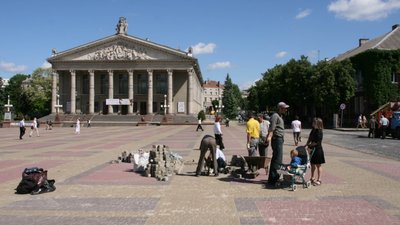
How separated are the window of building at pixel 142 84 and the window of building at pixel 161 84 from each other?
237 cm

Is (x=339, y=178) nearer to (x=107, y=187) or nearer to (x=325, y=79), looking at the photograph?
(x=107, y=187)

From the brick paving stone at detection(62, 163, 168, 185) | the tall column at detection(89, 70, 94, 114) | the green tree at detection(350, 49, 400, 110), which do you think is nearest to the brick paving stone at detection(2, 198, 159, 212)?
the brick paving stone at detection(62, 163, 168, 185)

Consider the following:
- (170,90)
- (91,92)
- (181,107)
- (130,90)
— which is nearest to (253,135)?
(170,90)

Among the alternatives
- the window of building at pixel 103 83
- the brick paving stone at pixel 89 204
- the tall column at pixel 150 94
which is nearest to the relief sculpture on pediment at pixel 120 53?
the tall column at pixel 150 94

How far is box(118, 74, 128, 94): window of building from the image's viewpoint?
301ft

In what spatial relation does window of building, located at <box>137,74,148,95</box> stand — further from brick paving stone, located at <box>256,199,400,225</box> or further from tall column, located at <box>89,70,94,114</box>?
brick paving stone, located at <box>256,199,400,225</box>

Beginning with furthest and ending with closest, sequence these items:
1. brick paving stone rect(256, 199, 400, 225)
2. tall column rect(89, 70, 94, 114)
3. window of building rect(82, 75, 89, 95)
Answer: window of building rect(82, 75, 89, 95) < tall column rect(89, 70, 94, 114) < brick paving stone rect(256, 199, 400, 225)

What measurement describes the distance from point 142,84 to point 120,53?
27.9 feet

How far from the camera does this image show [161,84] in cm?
9169

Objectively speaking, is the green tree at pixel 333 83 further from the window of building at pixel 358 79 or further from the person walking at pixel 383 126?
the person walking at pixel 383 126

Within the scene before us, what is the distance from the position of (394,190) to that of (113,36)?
8103 cm

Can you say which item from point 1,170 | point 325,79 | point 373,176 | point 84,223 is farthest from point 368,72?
point 84,223

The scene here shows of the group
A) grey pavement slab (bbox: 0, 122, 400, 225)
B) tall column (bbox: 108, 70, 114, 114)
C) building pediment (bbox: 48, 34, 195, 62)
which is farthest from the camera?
tall column (bbox: 108, 70, 114, 114)

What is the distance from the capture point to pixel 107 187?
10672 millimetres
